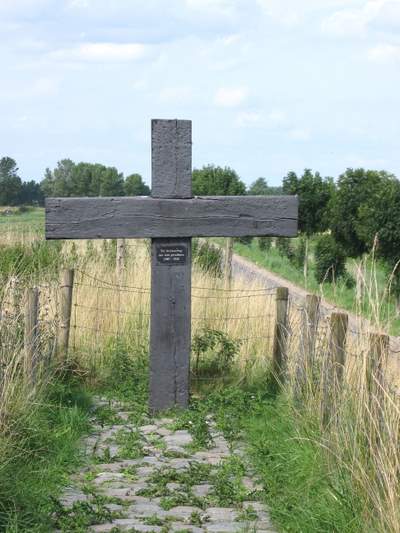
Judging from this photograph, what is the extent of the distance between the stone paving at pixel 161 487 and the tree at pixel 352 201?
16.6m

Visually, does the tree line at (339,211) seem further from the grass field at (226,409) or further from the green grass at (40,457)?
the green grass at (40,457)

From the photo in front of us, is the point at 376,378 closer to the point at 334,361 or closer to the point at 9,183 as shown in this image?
the point at 334,361

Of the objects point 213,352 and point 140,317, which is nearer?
point 213,352

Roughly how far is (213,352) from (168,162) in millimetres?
2694

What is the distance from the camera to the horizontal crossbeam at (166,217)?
311 inches

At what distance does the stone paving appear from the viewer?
5242mm

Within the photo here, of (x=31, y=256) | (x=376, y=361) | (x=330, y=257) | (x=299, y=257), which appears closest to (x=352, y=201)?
(x=330, y=257)

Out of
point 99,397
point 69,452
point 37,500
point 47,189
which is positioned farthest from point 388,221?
point 47,189

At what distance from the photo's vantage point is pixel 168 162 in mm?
8047

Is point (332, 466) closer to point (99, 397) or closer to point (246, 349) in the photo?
point (99, 397)

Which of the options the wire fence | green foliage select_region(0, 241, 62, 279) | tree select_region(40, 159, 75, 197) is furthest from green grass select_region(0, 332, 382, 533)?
tree select_region(40, 159, 75, 197)

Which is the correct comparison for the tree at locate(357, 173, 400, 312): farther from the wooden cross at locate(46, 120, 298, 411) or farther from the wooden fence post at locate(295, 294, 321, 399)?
the wooden fence post at locate(295, 294, 321, 399)

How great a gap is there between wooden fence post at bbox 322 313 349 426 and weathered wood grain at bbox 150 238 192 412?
2197 mm

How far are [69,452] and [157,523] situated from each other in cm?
160
